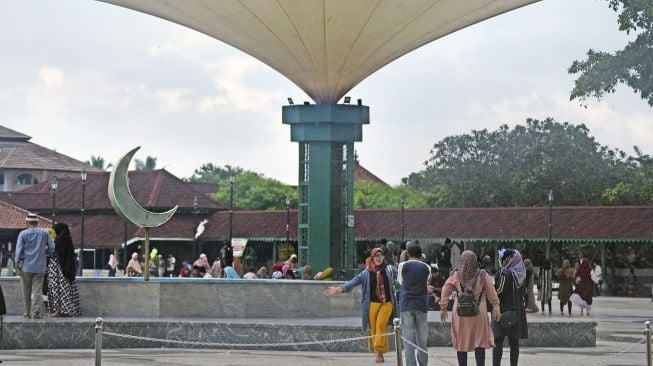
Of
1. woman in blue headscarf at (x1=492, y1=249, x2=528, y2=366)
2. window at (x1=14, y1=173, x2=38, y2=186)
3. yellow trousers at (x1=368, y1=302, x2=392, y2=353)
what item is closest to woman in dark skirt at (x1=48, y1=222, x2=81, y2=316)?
yellow trousers at (x1=368, y1=302, x2=392, y2=353)

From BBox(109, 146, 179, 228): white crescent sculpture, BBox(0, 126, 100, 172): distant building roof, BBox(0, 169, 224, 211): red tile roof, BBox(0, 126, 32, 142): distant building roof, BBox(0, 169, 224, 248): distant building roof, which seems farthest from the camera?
BBox(0, 126, 32, 142): distant building roof

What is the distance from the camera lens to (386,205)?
90.2 m

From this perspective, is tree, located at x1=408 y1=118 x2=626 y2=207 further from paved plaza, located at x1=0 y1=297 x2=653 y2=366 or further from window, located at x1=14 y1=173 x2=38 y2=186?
paved plaza, located at x1=0 y1=297 x2=653 y2=366

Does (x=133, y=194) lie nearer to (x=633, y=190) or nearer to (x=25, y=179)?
(x=633, y=190)

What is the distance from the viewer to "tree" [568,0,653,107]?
46844mm

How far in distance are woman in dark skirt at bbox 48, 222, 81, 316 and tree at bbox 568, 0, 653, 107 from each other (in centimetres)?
3146

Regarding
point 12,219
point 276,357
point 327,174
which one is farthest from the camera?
point 12,219

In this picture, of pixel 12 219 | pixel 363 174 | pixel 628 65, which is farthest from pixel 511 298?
pixel 363 174

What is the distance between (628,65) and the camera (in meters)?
47.8

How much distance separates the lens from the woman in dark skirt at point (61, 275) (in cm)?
1883

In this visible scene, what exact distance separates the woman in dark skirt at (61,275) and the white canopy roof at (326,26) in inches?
246

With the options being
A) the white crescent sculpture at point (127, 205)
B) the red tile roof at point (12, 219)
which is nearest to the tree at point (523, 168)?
the red tile roof at point (12, 219)

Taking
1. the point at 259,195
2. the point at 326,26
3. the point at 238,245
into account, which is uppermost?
the point at 259,195

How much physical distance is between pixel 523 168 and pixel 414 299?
6126 centimetres
